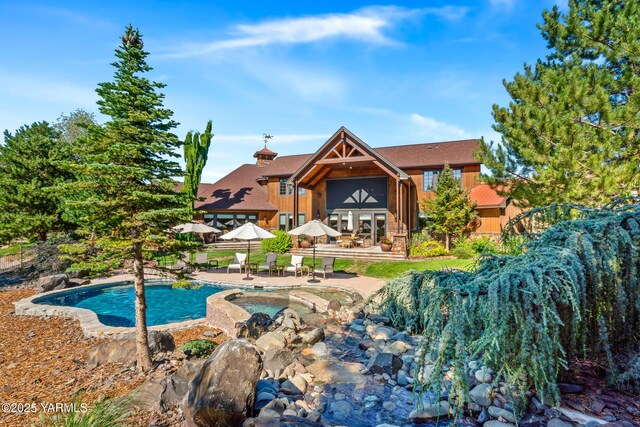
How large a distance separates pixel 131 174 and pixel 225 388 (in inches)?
148

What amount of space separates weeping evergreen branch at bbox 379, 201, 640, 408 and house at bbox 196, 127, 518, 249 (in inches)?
603

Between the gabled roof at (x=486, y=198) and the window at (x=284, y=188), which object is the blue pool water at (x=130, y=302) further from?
the gabled roof at (x=486, y=198)

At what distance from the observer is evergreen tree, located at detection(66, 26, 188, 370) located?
5.40 m

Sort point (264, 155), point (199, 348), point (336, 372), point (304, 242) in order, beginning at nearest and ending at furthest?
1. point (336, 372)
2. point (199, 348)
3. point (304, 242)
4. point (264, 155)

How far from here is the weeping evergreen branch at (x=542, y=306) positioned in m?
2.82

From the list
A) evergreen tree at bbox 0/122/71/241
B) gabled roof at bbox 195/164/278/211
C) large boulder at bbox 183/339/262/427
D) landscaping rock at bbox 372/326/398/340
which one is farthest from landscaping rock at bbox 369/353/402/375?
gabled roof at bbox 195/164/278/211

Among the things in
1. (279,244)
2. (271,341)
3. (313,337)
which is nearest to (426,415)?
(313,337)

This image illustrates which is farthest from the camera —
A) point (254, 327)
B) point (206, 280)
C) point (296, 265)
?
point (296, 265)

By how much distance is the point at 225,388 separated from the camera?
402 cm

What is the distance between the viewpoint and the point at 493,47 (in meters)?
12.0

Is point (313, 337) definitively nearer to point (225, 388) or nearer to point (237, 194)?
point (225, 388)

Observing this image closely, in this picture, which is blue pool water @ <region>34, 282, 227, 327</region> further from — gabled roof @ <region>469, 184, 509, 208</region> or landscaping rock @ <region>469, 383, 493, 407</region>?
gabled roof @ <region>469, 184, 509, 208</region>

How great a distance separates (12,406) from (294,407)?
4.25m

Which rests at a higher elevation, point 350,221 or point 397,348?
point 350,221
